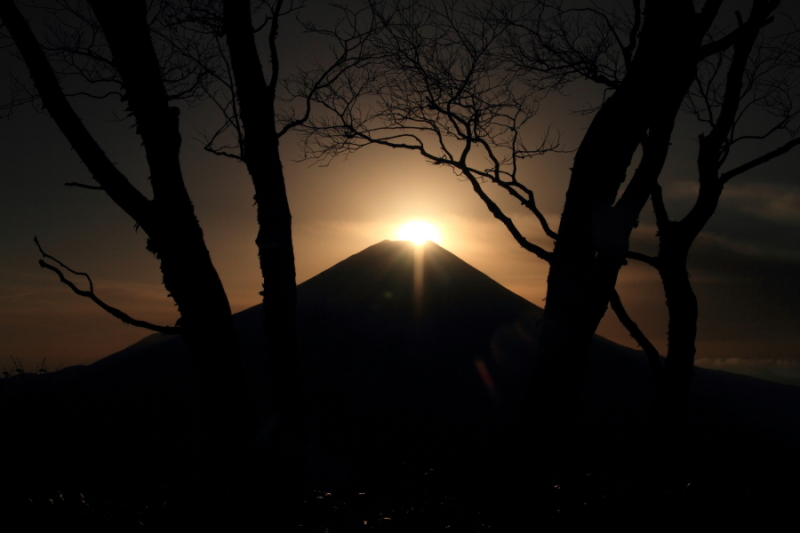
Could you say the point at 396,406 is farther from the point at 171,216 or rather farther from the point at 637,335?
the point at 171,216

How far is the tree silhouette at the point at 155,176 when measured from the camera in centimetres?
493

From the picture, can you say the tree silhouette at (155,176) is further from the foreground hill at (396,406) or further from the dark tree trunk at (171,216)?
the foreground hill at (396,406)

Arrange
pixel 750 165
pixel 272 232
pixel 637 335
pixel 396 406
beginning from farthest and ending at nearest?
pixel 396 406 → pixel 637 335 → pixel 750 165 → pixel 272 232

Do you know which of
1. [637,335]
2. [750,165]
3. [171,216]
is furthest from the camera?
[637,335]

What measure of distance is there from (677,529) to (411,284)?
2352 cm

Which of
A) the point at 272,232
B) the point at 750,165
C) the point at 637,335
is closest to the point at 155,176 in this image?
the point at 272,232

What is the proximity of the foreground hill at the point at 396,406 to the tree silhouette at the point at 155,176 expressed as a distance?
415 cm

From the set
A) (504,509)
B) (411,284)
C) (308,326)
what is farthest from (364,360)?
(504,509)

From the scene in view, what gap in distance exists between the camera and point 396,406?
739 inches

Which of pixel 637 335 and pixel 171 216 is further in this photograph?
pixel 637 335

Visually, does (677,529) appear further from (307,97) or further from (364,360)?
(364,360)

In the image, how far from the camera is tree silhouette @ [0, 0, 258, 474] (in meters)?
4.93

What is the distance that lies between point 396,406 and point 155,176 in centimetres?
1499

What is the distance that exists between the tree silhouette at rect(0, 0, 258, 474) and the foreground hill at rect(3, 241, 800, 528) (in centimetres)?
415
